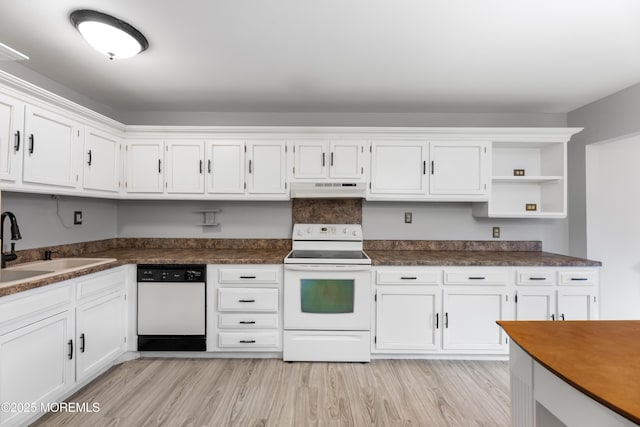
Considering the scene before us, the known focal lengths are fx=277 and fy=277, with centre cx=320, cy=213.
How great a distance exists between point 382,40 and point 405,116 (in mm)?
1442

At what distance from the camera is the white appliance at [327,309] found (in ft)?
8.18

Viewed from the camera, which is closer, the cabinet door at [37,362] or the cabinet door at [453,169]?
the cabinet door at [37,362]

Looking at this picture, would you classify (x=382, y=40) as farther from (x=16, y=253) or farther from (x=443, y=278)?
(x=16, y=253)

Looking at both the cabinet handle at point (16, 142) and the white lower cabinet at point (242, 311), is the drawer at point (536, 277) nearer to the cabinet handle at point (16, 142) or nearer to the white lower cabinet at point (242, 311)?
the white lower cabinet at point (242, 311)

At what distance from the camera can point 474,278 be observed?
8.38 ft

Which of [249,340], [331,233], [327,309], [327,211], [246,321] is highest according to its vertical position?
[327,211]

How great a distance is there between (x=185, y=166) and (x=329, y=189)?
1.55 metres

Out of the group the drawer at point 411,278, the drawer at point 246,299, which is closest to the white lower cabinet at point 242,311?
the drawer at point 246,299

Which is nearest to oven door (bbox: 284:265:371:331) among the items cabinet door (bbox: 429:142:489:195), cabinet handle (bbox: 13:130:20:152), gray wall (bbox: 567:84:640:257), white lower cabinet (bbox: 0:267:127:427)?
cabinet door (bbox: 429:142:489:195)

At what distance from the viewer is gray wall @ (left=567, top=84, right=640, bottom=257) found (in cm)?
259

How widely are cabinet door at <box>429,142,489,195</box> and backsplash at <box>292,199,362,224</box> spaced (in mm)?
851

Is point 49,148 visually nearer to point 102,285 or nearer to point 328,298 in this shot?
point 102,285

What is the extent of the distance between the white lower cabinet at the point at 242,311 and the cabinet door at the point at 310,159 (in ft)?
3.53

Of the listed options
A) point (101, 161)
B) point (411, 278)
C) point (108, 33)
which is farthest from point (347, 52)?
point (101, 161)
